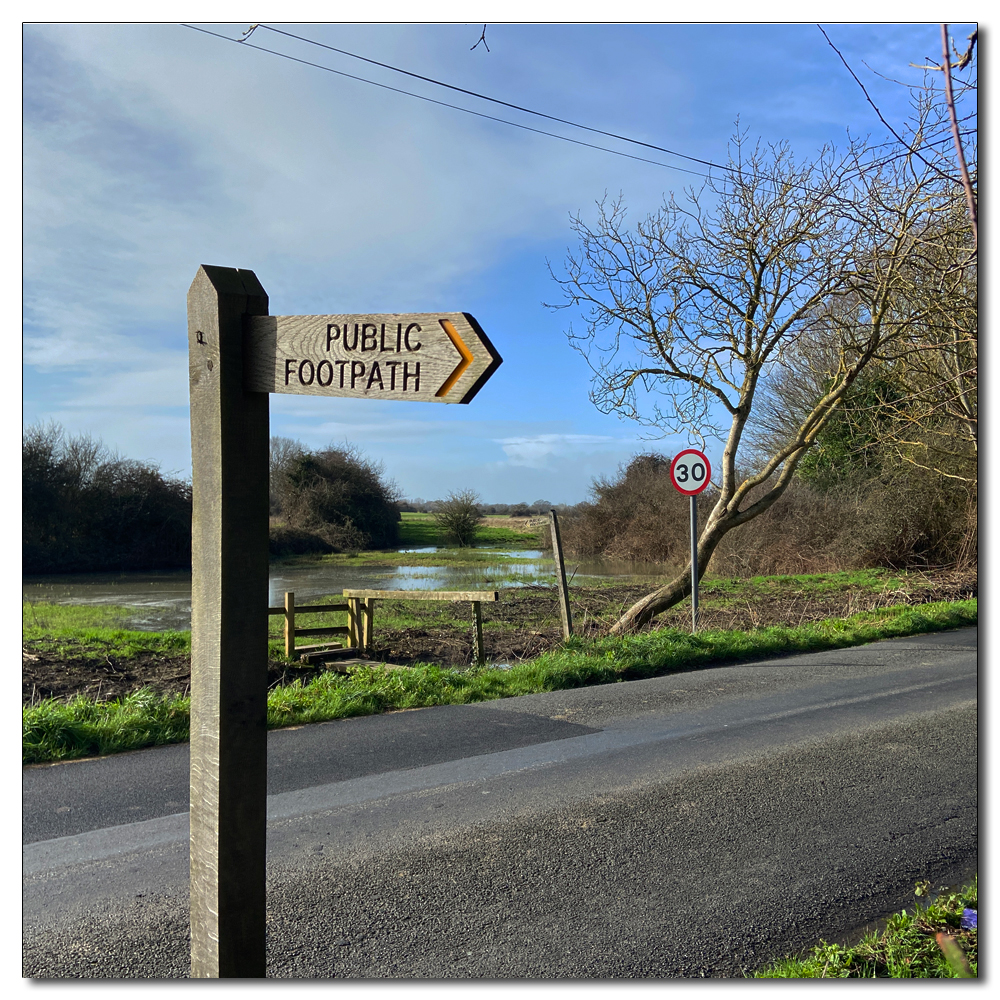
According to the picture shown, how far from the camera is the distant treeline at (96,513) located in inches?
1297

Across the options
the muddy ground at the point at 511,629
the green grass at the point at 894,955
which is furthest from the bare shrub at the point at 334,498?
the green grass at the point at 894,955

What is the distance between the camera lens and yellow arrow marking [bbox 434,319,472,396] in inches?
78.7

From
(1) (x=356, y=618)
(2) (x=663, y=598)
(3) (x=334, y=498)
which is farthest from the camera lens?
(3) (x=334, y=498)

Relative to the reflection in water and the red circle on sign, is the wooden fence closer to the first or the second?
the red circle on sign

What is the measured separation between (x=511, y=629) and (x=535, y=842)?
10484 millimetres

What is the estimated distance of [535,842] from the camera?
4266 mm

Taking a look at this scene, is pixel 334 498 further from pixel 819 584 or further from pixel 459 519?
pixel 819 584

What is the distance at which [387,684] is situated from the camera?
808cm

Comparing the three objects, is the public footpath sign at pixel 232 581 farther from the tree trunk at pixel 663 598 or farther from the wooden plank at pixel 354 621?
the tree trunk at pixel 663 598

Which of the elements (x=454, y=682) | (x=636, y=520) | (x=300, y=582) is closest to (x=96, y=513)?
(x=300, y=582)

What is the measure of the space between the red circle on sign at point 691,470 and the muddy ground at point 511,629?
2696 mm

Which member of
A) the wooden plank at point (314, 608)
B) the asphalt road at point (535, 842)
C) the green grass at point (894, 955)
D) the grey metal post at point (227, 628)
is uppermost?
the grey metal post at point (227, 628)

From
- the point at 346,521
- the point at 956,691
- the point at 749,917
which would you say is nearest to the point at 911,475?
the point at 956,691

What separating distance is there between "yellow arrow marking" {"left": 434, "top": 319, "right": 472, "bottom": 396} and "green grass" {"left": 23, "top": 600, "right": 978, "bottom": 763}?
5374mm
